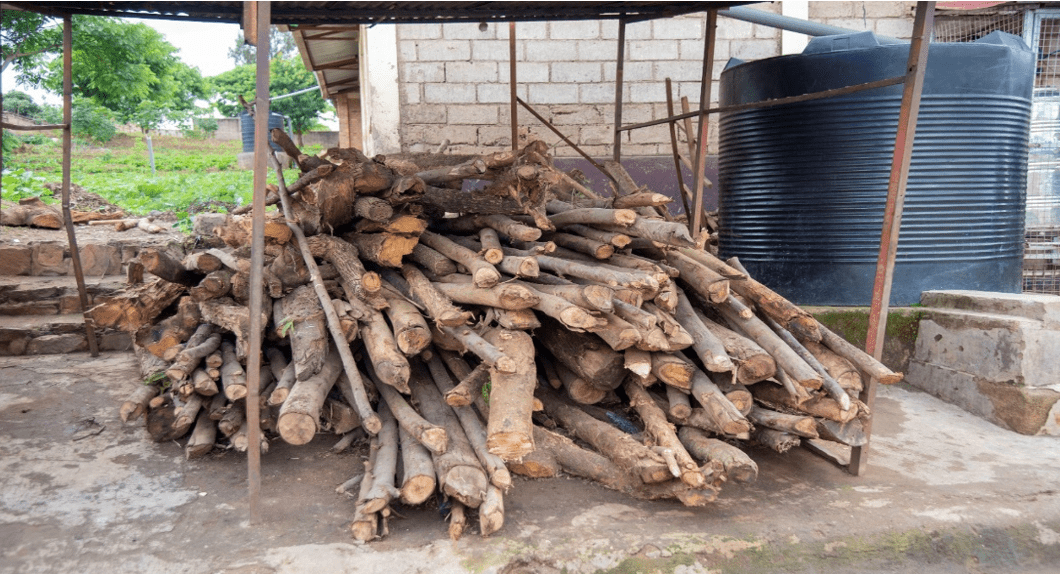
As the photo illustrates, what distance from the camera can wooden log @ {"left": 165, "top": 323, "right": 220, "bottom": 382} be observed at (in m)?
3.47

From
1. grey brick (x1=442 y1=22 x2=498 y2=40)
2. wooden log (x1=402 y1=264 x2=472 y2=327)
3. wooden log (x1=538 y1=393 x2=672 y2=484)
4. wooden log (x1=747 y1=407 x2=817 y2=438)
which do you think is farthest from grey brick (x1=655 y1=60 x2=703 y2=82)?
wooden log (x1=747 y1=407 x2=817 y2=438)

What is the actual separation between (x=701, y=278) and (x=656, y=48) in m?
5.17

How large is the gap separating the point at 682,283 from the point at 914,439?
1.60 m

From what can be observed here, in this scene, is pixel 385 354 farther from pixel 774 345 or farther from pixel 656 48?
pixel 656 48

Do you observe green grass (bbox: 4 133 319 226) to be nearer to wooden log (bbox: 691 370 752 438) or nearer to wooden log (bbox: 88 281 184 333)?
wooden log (bbox: 88 281 184 333)

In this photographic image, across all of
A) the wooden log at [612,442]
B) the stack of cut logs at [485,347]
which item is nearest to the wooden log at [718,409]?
the stack of cut logs at [485,347]

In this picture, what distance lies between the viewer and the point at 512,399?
9.56ft

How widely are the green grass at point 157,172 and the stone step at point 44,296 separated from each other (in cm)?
317

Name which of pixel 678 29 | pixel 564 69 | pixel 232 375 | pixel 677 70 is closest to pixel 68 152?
pixel 232 375

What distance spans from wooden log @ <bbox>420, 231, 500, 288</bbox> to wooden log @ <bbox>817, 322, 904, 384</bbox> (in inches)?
67.3

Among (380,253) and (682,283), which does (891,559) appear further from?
(380,253)

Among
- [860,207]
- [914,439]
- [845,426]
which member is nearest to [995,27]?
[860,207]

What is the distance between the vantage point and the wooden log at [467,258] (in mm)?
3141

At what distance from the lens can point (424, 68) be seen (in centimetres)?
771
